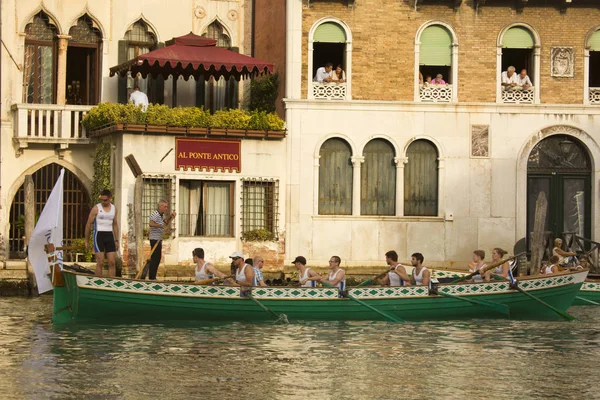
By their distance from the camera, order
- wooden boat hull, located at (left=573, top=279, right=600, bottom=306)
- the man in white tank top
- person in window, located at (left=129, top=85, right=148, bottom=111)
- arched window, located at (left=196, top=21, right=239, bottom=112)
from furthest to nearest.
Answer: arched window, located at (left=196, top=21, right=239, bottom=112), person in window, located at (left=129, top=85, right=148, bottom=111), wooden boat hull, located at (left=573, top=279, right=600, bottom=306), the man in white tank top

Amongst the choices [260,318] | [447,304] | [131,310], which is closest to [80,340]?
[131,310]

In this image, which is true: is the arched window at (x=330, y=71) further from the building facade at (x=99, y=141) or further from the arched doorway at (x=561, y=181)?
the arched doorway at (x=561, y=181)

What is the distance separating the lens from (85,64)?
2967 centimetres

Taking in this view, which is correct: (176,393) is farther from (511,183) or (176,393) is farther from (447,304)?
(511,183)

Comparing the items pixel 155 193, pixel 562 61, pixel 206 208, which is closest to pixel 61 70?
pixel 155 193

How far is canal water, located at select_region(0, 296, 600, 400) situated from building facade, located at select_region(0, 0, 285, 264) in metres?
6.13

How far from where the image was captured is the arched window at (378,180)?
29125mm

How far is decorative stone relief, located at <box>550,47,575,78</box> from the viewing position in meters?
29.5

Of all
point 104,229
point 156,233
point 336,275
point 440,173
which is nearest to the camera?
point 104,229

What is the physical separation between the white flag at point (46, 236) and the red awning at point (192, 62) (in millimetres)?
7536

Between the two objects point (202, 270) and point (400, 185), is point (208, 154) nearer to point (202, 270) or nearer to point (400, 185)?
point (400, 185)

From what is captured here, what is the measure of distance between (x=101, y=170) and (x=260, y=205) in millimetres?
3596

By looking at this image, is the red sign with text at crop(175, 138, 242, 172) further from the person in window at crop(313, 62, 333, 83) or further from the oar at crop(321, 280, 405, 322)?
the oar at crop(321, 280, 405, 322)

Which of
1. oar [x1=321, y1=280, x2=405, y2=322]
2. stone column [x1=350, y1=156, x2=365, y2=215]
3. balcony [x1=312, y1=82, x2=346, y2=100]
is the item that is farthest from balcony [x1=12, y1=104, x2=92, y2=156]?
oar [x1=321, y1=280, x2=405, y2=322]
